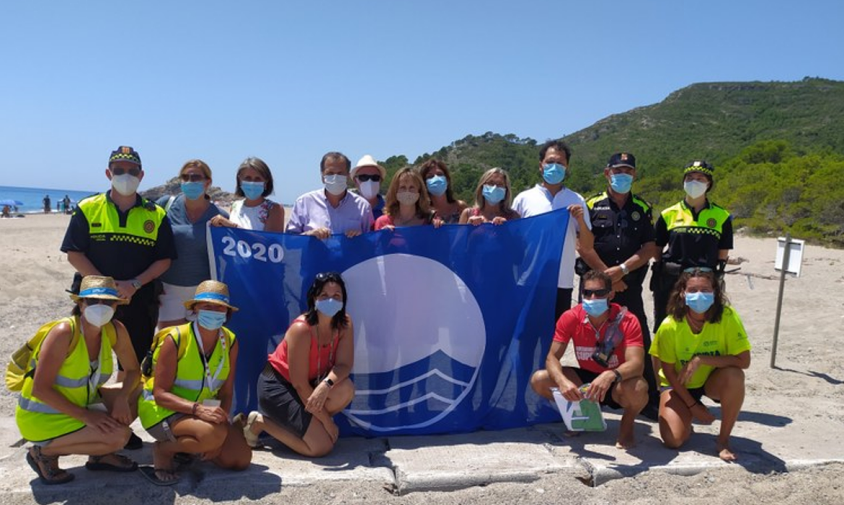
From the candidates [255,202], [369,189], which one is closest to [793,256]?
[369,189]

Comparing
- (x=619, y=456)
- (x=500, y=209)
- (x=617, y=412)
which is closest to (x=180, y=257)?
(x=500, y=209)

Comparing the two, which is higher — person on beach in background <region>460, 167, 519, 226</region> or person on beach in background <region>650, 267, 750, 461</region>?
person on beach in background <region>460, 167, 519, 226</region>

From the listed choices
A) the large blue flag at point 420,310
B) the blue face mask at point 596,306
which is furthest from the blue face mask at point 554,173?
the blue face mask at point 596,306

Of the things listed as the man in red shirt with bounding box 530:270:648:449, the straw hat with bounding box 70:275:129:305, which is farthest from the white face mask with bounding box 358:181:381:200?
the straw hat with bounding box 70:275:129:305

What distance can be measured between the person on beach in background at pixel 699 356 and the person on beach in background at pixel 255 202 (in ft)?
11.2

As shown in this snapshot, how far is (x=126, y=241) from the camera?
4.89 metres

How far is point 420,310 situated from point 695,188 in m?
2.76

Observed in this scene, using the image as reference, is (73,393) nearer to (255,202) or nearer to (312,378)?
(312,378)

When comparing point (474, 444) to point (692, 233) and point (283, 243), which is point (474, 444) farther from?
point (692, 233)

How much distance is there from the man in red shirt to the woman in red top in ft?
5.33

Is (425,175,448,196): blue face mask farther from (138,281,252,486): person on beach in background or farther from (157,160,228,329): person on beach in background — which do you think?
(138,281,252,486): person on beach in background

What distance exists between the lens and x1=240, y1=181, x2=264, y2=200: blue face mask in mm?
5445

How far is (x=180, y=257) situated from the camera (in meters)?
5.27

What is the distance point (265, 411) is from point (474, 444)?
169 centimetres
